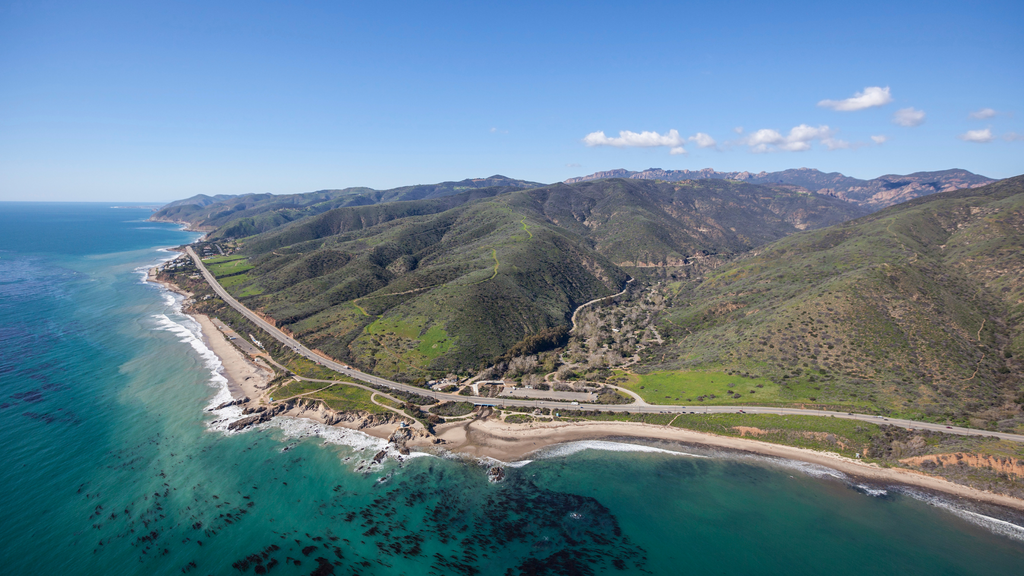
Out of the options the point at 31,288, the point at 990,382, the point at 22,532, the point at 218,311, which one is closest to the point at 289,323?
the point at 218,311

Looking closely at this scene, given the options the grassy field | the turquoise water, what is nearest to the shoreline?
the grassy field

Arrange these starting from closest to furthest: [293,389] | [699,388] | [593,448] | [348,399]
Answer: [593,448] → [348,399] → [699,388] → [293,389]

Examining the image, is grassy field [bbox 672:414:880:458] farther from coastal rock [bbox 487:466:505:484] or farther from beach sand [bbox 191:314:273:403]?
beach sand [bbox 191:314:273:403]

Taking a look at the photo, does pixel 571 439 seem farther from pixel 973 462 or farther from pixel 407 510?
pixel 973 462

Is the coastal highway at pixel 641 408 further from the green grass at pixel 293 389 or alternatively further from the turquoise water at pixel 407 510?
the turquoise water at pixel 407 510

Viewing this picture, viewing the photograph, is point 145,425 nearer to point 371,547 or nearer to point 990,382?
point 371,547

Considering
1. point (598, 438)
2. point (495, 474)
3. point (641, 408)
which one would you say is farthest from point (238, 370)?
point (641, 408)

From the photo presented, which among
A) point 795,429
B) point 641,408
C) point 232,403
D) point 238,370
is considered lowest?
point 641,408
